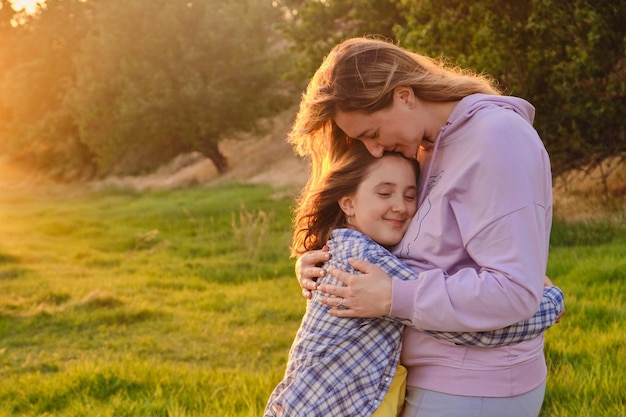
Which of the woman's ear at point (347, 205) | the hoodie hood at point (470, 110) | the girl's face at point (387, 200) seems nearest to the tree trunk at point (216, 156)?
the woman's ear at point (347, 205)

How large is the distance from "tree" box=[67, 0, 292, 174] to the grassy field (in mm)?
16149

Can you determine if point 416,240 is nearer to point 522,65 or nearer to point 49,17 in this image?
point 522,65

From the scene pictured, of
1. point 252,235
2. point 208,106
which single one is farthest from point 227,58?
point 252,235

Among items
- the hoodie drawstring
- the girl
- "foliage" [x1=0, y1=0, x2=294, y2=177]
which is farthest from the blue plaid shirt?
"foliage" [x1=0, y1=0, x2=294, y2=177]

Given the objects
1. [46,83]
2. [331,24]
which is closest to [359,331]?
[331,24]

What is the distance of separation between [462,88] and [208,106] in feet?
102

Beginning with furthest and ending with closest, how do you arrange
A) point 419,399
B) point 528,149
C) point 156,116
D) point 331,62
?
point 156,116, point 331,62, point 419,399, point 528,149

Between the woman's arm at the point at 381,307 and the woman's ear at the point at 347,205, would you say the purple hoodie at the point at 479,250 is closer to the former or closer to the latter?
the woman's arm at the point at 381,307

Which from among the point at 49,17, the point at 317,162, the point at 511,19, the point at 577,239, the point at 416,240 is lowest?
the point at 577,239

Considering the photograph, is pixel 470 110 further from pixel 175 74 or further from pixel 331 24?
pixel 175 74

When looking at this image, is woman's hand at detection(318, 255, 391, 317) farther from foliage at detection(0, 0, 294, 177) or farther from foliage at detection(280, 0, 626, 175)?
foliage at detection(0, 0, 294, 177)

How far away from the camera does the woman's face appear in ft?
8.86

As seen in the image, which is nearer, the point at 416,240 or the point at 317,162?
the point at 416,240

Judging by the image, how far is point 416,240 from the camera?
2604 mm
